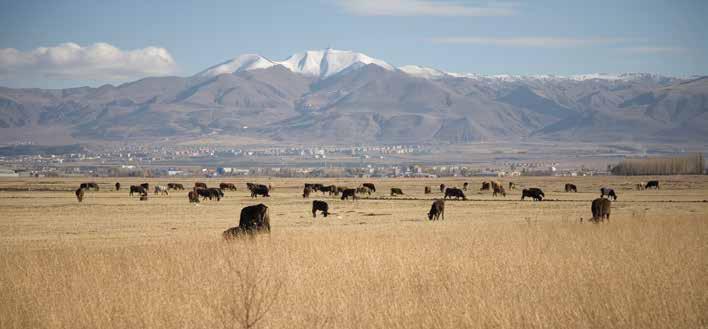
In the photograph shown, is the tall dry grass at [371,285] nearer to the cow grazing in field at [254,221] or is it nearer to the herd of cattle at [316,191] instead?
the cow grazing in field at [254,221]

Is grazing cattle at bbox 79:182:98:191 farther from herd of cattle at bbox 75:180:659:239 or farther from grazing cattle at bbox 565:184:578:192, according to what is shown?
grazing cattle at bbox 565:184:578:192

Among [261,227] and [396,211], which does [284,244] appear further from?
[396,211]

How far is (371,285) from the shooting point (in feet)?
47.9

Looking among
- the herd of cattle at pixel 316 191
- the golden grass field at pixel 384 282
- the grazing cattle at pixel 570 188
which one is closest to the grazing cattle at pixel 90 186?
the herd of cattle at pixel 316 191

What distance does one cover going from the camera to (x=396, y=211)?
149 ft

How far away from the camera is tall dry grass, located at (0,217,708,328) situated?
11.8 meters

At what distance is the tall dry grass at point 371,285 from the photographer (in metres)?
11.8

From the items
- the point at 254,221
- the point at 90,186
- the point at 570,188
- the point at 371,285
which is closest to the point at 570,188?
the point at 570,188

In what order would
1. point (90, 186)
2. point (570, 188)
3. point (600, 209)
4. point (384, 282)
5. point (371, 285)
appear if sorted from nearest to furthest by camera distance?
1. point (371, 285)
2. point (384, 282)
3. point (600, 209)
4. point (570, 188)
5. point (90, 186)

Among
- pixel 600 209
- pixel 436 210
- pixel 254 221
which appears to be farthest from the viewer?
pixel 436 210

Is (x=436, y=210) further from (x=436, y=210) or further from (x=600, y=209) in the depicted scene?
(x=600, y=209)

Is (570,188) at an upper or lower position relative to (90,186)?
upper

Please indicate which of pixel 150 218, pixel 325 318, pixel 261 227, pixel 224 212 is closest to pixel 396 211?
pixel 224 212

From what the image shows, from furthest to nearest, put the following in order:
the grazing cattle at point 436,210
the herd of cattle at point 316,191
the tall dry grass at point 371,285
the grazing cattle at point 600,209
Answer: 1. the grazing cattle at point 436,210
2. the grazing cattle at point 600,209
3. the herd of cattle at point 316,191
4. the tall dry grass at point 371,285
